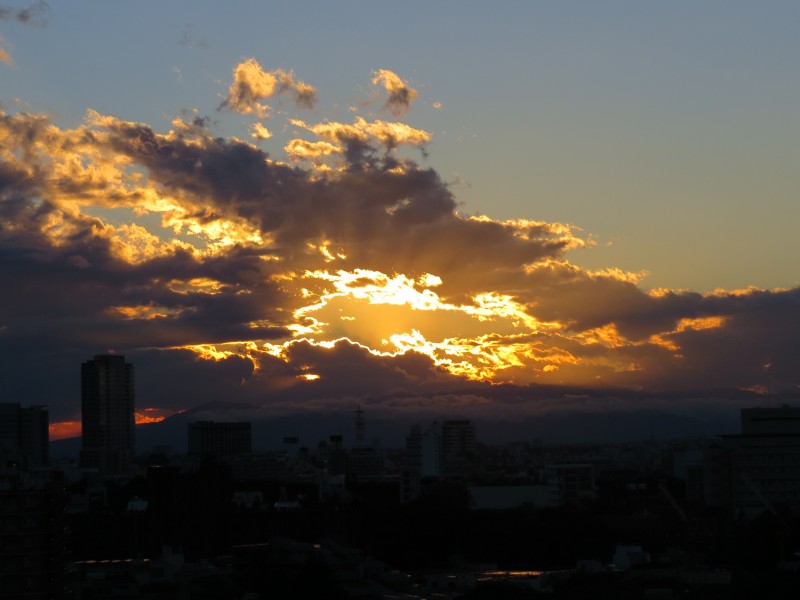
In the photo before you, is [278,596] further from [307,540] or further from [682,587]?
[307,540]

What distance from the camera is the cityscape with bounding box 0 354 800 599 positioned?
38469 millimetres

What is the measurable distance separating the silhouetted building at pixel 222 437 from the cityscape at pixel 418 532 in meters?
44.5

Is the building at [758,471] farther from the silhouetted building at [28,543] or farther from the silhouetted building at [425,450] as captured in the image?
the silhouetted building at [425,450]

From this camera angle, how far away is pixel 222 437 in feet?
570

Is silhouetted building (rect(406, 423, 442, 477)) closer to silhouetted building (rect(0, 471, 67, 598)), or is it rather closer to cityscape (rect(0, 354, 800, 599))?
cityscape (rect(0, 354, 800, 599))

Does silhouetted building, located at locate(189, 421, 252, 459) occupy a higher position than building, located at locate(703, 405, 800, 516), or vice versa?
silhouetted building, located at locate(189, 421, 252, 459)

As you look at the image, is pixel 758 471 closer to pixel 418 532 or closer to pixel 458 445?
pixel 418 532

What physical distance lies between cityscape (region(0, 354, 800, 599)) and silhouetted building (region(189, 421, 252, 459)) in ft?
146

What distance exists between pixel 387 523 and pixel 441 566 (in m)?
11.4

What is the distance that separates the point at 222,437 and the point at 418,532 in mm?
106132

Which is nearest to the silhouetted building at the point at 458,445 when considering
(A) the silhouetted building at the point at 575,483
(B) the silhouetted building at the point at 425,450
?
(B) the silhouetted building at the point at 425,450

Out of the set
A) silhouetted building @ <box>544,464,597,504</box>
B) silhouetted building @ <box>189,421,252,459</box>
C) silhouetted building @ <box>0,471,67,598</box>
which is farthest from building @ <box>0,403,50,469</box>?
silhouetted building @ <box>0,471,67,598</box>

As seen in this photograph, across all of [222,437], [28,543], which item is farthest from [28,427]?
[28,543]

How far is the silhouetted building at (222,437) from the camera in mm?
172000
